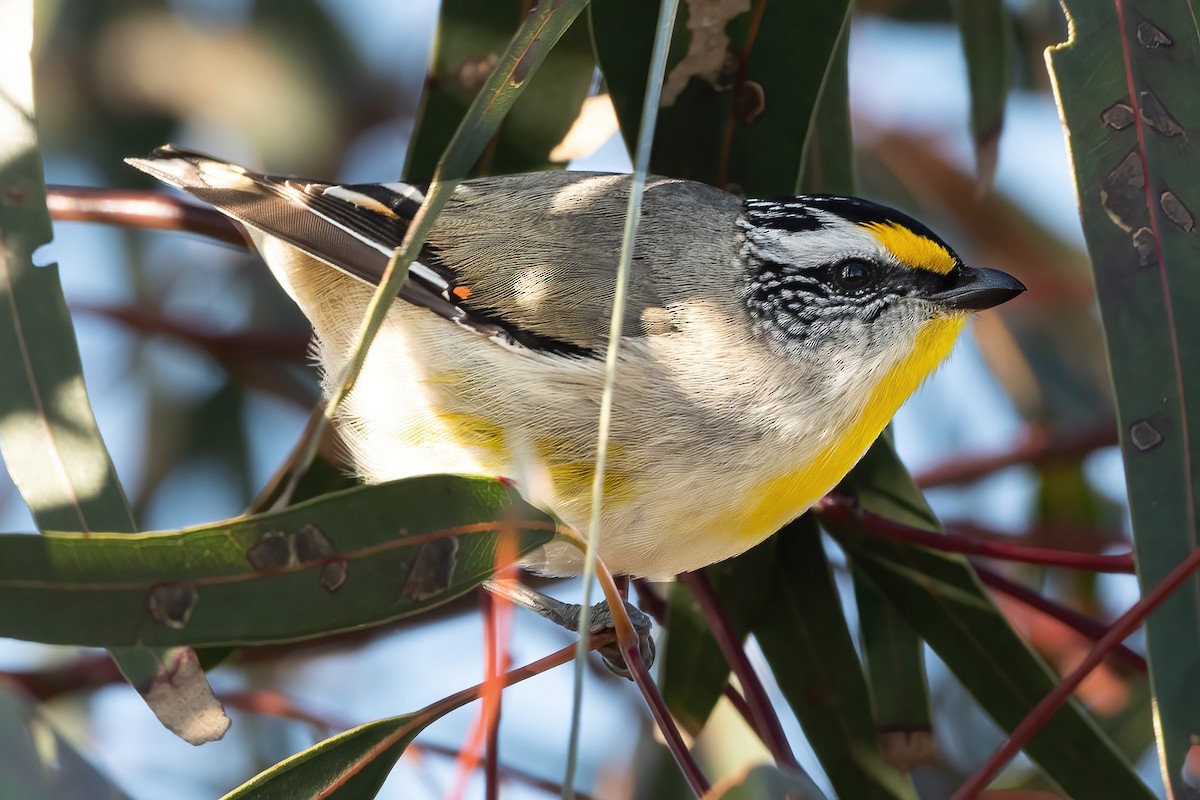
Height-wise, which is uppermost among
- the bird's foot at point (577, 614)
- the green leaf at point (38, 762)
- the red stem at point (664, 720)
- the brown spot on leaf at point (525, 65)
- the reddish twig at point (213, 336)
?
the brown spot on leaf at point (525, 65)

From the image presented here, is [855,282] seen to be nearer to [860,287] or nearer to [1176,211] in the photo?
[860,287]

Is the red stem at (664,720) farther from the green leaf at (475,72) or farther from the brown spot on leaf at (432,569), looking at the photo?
the green leaf at (475,72)

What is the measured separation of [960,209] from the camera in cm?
433

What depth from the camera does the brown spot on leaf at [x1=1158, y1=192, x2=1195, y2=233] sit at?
1.88 metres

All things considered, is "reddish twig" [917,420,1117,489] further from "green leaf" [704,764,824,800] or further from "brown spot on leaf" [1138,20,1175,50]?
"green leaf" [704,764,824,800]

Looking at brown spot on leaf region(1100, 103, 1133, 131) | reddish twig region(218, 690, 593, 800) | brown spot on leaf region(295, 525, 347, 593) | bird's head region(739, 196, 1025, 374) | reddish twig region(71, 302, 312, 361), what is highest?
brown spot on leaf region(1100, 103, 1133, 131)

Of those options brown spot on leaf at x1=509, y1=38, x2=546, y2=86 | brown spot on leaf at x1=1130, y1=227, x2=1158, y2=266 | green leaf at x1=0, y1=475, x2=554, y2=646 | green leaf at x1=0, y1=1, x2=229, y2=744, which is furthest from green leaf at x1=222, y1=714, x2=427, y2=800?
brown spot on leaf at x1=1130, y1=227, x2=1158, y2=266

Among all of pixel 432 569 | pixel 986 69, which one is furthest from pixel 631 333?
pixel 986 69

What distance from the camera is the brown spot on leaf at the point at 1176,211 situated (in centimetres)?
188

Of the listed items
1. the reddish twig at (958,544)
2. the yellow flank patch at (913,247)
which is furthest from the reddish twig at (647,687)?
the yellow flank patch at (913,247)

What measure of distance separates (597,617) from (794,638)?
52 centimetres

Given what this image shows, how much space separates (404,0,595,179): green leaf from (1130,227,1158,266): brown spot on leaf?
3.73 feet

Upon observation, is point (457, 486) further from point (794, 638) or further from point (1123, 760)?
point (1123, 760)

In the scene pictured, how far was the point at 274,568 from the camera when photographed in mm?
1558
